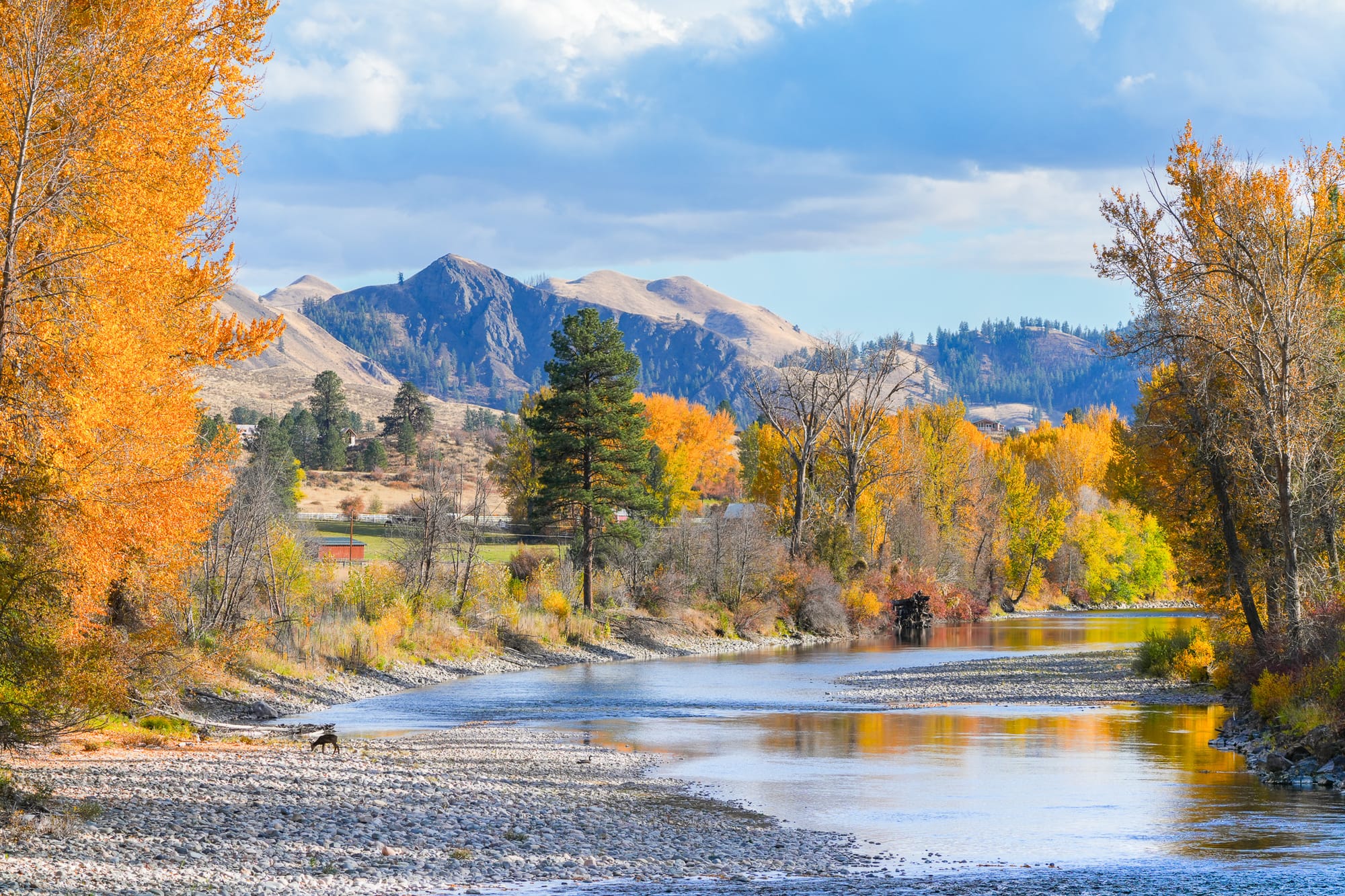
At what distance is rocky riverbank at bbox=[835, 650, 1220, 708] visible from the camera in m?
A: 32.4

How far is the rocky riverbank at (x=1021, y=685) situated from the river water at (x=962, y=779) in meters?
1.39

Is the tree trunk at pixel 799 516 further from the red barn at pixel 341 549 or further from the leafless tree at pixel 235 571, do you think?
the leafless tree at pixel 235 571

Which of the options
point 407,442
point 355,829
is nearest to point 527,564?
point 355,829

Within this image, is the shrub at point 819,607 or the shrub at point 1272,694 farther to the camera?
the shrub at point 819,607

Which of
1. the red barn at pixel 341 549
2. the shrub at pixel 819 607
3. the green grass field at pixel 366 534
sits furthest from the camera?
the green grass field at pixel 366 534

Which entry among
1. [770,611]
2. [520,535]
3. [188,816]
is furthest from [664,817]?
[520,535]

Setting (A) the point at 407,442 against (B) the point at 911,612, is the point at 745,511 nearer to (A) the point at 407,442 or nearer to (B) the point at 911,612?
(B) the point at 911,612

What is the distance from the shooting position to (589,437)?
165ft

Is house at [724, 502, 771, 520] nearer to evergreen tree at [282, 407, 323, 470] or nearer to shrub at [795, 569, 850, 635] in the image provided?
shrub at [795, 569, 850, 635]

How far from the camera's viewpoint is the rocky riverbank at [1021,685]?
32.4 metres

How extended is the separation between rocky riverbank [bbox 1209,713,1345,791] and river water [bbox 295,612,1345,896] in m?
0.43

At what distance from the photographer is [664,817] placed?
16672 millimetres

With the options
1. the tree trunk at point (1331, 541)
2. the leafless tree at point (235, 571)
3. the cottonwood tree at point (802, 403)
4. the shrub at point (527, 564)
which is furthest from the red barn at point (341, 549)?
the tree trunk at point (1331, 541)

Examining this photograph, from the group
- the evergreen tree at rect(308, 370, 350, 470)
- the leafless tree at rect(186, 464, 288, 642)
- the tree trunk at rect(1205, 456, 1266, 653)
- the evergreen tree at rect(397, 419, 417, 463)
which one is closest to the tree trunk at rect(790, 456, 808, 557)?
the leafless tree at rect(186, 464, 288, 642)
